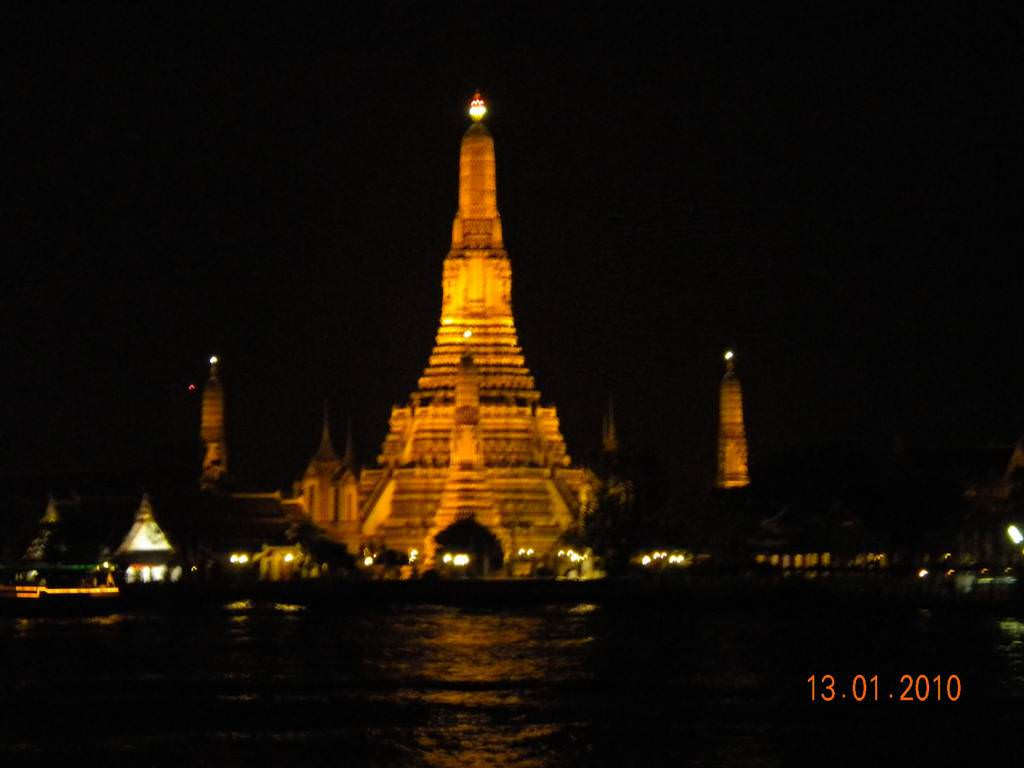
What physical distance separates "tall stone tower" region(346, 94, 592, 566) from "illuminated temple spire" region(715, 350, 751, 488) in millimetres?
9504

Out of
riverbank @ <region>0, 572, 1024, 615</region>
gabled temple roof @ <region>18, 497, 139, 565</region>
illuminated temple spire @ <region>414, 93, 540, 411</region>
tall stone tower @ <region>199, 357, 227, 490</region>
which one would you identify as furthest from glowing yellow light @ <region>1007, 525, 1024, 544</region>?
tall stone tower @ <region>199, 357, 227, 490</region>

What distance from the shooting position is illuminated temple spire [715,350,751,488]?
4139 inches

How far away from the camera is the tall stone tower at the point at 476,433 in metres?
92.4

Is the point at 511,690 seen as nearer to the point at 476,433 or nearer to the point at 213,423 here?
the point at 476,433

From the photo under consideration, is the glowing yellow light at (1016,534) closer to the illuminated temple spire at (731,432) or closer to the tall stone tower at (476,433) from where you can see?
the tall stone tower at (476,433)

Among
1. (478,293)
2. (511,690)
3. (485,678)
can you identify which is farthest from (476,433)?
(511,690)

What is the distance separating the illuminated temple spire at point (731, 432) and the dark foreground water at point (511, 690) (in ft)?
112

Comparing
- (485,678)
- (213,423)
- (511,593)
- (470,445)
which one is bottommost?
(485,678)

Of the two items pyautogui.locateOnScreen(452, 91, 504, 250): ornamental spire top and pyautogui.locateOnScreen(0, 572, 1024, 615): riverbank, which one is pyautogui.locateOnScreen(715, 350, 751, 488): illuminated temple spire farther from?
pyautogui.locateOnScreen(0, 572, 1024, 615): riverbank

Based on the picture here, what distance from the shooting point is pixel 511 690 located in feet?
161

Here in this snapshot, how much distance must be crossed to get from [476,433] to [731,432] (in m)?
14.8

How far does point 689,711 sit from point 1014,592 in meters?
26.6

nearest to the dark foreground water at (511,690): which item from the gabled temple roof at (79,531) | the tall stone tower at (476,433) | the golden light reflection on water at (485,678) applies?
the golden light reflection on water at (485,678)

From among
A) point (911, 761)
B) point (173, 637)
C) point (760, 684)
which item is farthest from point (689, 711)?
point (173, 637)
